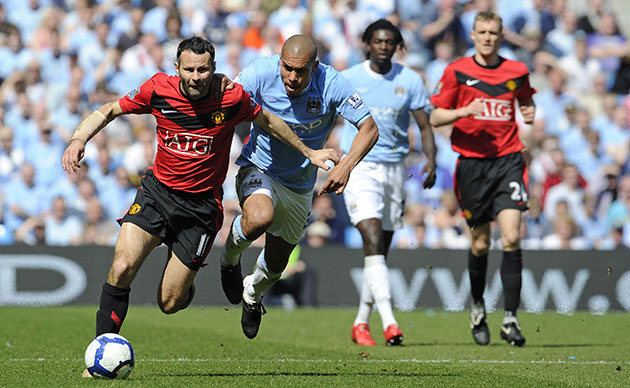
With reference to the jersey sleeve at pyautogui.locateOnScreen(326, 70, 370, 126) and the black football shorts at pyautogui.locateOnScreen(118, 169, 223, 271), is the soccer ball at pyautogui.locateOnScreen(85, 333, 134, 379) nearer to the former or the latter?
the black football shorts at pyautogui.locateOnScreen(118, 169, 223, 271)

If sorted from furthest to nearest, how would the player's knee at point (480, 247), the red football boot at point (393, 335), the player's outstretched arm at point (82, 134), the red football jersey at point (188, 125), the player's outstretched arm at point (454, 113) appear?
the player's knee at point (480, 247), the red football boot at point (393, 335), the player's outstretched arm at point (454, 113), the red football jersey at point (188, 125), the player's outstretched arm at point (82, 134)

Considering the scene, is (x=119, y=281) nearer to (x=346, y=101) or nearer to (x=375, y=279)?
(x=346, y=101)

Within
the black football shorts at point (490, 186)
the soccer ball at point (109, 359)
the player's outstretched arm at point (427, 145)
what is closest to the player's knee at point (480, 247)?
the black football shorts at point (490, 186)

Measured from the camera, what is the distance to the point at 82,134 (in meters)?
6.78

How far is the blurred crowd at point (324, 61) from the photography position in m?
15.7

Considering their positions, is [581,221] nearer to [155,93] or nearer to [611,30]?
[611,30]

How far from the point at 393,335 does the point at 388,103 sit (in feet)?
7.89

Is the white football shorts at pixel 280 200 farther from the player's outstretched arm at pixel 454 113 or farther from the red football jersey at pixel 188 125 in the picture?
the player's outstretched arm at pixel 454 113

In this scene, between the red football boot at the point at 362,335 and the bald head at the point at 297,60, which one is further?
the red football boot at the point at 362,335

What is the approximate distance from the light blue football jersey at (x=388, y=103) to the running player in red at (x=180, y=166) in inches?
117

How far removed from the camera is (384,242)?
10.6m

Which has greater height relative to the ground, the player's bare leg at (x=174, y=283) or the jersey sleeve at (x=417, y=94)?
the jersey sleeve at (x=417, y=94)

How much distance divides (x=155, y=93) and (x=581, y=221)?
10450mm

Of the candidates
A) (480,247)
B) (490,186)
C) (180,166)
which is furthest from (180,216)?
(480,247)
